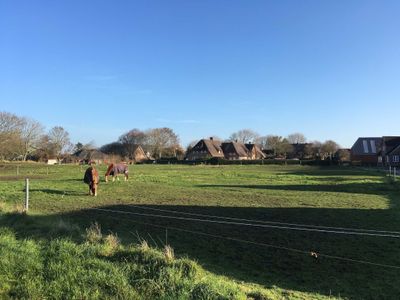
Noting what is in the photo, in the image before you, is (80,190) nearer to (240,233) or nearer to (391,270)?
(240,233)

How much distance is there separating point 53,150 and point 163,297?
11055cm

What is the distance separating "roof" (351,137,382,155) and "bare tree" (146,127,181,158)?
169ft

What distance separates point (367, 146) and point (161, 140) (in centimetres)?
5918

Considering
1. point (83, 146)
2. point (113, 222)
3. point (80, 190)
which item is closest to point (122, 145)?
point (83, 146)

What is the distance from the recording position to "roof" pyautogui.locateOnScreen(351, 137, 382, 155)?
102m

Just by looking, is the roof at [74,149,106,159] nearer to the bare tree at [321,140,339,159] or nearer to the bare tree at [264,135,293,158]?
the bare tree at [264,135,293,158]

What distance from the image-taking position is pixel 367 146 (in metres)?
104

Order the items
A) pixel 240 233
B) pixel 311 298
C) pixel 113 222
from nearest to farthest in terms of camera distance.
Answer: pixel 311 298, pixel 240 233, pixel 113 222

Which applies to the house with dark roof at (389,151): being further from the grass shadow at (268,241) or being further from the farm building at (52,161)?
the grass shadow at (268,241)

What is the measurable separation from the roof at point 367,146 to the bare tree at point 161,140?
51.6 m

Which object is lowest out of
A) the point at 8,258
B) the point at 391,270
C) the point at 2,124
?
the point at 391,270

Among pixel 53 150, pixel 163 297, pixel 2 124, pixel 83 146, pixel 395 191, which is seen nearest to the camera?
pixel 163 297

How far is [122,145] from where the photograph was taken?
132750 millimetres

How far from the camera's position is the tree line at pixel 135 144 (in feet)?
313
